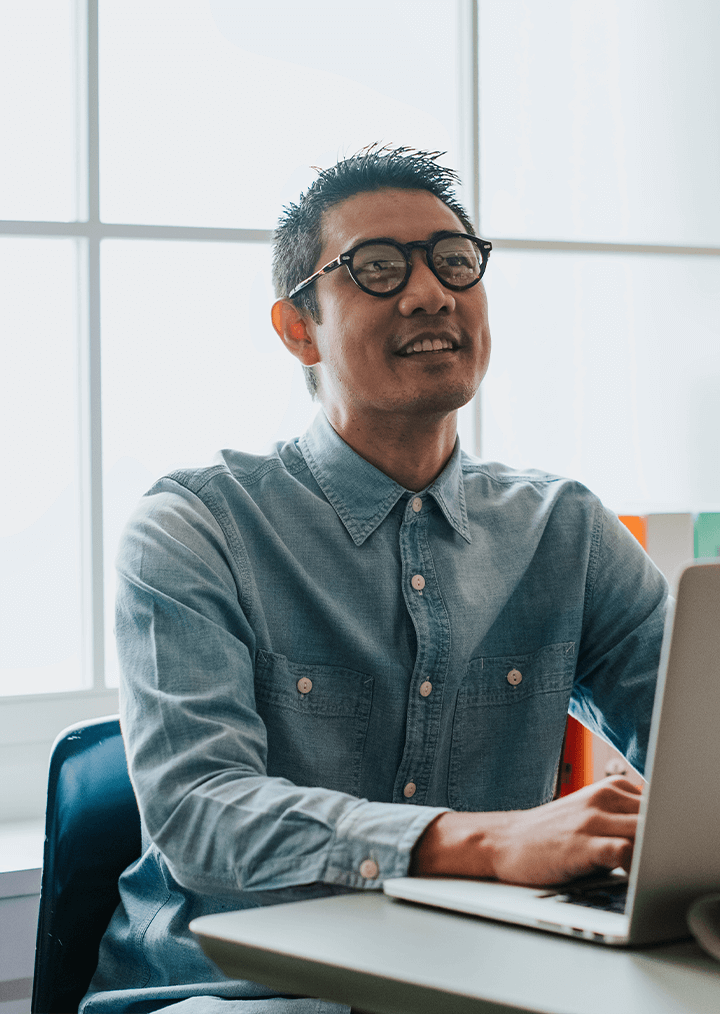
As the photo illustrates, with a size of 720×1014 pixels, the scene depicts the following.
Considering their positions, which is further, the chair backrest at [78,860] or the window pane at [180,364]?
the window pane at [180,364]

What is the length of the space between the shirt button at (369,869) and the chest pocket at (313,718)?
1.56ft

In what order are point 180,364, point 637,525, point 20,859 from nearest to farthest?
point 20,859
point 637,525
point 180,364

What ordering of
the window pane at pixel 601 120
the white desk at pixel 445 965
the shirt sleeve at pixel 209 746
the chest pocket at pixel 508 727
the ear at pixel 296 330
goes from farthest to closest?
1. the window pane at pixel 601 120
2. the ear at pixel 296 330
3. the chest pocket at pixel 508 727
4. the shirt sleeve at pixel 209 746
5. the white desk at pixel 445 965

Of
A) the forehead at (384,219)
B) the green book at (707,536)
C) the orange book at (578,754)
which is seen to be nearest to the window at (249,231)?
the green book at (707,536)

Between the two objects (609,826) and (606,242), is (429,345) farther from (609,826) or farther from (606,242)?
(606,242)

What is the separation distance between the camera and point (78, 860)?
1321mm

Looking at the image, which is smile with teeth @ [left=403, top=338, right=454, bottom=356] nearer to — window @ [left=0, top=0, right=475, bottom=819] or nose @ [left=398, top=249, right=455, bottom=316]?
nose @ [left=398, top=249, right=455, bottom=316]

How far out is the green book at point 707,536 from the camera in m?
2.63

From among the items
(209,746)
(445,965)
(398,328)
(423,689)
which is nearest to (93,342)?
(398,328)

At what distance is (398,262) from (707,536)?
1.47m

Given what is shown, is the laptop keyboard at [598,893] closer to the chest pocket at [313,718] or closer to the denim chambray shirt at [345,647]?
the denim chambray shirt at [345,647]

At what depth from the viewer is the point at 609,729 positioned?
1546mm

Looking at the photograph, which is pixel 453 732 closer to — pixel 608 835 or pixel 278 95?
pixel 608 835

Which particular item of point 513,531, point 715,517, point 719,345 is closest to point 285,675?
point 513,531
